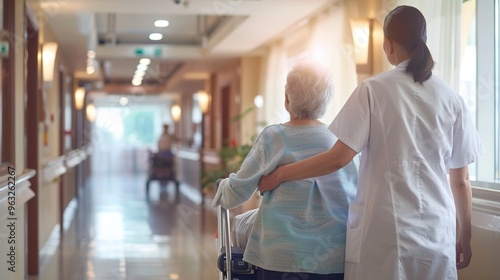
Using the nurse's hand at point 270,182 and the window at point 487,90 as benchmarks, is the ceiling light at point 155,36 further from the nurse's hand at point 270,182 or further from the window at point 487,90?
the nurse's hand at point 270,182

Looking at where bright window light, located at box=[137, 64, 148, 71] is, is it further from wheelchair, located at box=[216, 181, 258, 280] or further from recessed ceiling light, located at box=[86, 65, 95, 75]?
wheelchair, located at box=[216, 181, 258, 280]

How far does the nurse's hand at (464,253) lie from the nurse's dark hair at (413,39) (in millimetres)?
622

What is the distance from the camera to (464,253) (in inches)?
96.7

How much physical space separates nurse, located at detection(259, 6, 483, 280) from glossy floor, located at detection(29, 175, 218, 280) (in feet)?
10.5

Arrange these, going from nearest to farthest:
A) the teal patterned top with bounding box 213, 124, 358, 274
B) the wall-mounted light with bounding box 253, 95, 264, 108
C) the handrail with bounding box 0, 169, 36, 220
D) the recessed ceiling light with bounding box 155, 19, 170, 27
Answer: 1. the teal patterned top with bounding box 213, 124, 358, 274
2. the handrail with bounding box 0, 169, 36, 220
3. the recessed ceiling light with bounding box 155, 19, 170, 27
4. the wall-mounted light with bounding box 253, 95, 264, 108

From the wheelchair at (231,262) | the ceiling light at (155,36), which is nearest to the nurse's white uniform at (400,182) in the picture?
the wheelchair at (231,262)

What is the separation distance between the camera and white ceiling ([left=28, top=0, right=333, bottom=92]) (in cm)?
617

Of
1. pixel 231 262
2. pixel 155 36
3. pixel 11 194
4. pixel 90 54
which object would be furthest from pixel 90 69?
pixel 231 262

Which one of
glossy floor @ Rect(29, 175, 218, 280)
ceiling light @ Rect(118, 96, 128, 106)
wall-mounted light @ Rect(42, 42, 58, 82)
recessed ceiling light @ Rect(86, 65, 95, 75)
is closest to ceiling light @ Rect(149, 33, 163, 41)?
recessed ceiling light @ Rect(86, 65, 95, 75)

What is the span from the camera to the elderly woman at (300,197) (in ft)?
7.53

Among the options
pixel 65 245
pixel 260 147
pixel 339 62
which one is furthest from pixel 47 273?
pixel 260 147

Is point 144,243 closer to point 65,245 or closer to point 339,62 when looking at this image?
point 65,245

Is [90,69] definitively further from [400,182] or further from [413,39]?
[400,182]

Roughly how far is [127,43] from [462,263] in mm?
8089
